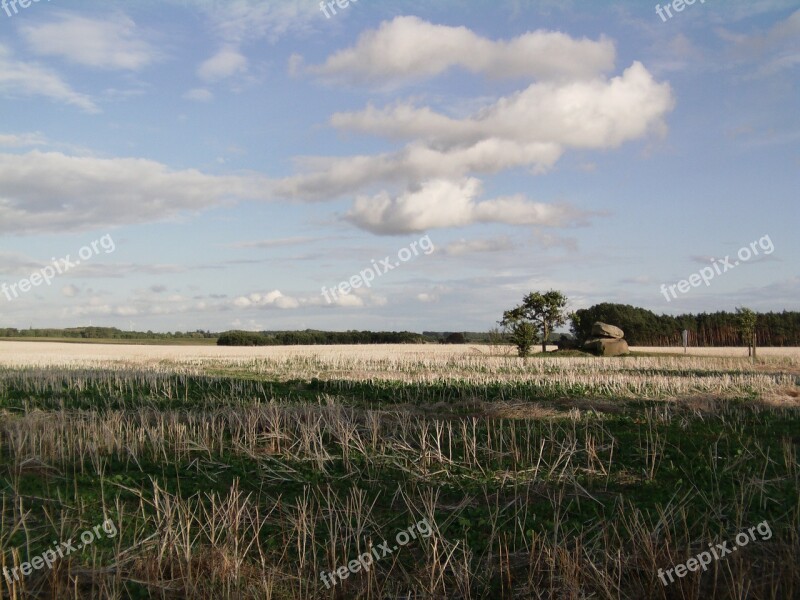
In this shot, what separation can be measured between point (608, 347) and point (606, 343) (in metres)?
0.38

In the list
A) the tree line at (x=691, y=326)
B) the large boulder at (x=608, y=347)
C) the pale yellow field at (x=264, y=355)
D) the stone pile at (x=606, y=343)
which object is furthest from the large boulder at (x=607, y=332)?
the tree line at (x=691, y=326)

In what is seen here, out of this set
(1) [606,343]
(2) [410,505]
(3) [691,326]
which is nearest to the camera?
(2) [410,505]

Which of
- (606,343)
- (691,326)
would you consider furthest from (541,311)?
(691,326)

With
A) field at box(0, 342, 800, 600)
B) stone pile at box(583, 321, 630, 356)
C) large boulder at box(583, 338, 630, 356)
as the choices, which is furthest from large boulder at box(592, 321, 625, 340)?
field at box(0, 342, 800, 600)

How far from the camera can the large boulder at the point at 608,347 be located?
149ft

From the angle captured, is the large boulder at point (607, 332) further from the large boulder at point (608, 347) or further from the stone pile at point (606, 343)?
the large boulder at point (608, 347)

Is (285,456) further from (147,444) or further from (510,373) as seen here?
(510,373)

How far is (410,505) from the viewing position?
7.96m

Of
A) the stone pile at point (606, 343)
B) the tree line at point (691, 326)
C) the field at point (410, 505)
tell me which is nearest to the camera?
the field at point (410, 505)

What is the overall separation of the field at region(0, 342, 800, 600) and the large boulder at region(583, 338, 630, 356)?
29.0 metres

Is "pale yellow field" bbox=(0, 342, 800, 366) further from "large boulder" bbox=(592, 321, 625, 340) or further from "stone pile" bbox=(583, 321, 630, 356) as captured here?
"stone pile" bbox=(583, 321, 630, 356)

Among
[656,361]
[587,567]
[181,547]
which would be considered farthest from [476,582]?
[656,361]

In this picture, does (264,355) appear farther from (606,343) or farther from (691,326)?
(691,326)

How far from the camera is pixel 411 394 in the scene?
63.9ft
